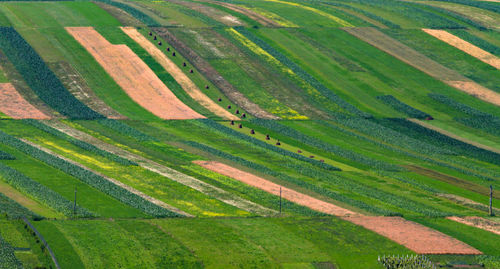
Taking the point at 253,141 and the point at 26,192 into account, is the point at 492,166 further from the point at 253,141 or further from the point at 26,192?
→ the point at 26,192

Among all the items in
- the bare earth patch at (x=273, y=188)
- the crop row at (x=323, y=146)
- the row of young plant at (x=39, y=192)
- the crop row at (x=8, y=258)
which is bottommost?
the crop row at (x=323, y=146)

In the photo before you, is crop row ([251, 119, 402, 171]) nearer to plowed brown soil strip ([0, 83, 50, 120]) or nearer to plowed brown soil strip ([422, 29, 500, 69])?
plowed brown soil strip ([0, 83, 50, 120])

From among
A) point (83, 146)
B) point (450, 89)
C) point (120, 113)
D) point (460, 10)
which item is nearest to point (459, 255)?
point (83, 146)

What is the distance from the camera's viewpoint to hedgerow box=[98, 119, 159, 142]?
320ft

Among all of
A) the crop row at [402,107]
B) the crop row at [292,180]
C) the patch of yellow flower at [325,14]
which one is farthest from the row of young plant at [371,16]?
the crop row at [292,180]

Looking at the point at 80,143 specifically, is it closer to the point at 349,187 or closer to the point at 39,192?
the point at 39,192

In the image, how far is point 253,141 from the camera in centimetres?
9869

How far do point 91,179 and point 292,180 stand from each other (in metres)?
20.1

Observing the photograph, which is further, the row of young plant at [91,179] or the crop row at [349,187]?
the crop row at [349,187]

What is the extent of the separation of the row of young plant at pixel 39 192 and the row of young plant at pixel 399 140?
42814 millimetres

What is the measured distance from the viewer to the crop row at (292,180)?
74750 millimetres

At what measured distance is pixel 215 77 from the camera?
407 feet

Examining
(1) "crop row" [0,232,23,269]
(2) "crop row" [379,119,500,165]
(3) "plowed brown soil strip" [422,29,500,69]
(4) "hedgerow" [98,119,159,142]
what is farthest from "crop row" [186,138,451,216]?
(3) "plowed brown soil strip" [422,29,500,69]

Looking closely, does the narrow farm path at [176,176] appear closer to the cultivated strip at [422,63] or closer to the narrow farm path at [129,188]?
the narrow farm path at [129,188]
